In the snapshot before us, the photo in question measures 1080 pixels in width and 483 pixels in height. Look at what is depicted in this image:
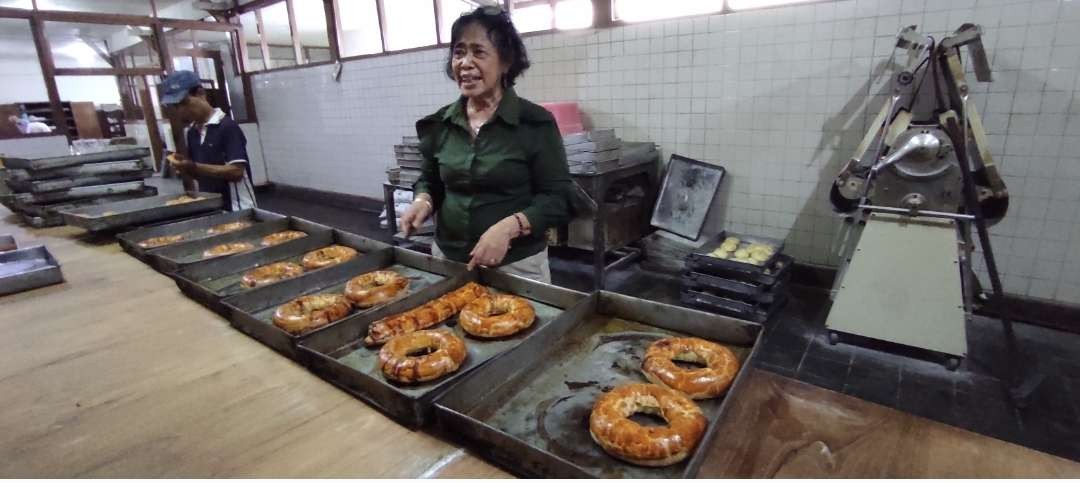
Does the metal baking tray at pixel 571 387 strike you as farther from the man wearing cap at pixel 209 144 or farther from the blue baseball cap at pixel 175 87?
the blue baseball cap at pixel 175 87

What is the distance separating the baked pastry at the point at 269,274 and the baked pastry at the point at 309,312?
0.29 metres

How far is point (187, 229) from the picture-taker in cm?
252

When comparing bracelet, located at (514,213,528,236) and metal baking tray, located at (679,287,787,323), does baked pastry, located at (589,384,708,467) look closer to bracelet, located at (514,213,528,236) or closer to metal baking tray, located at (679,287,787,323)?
bracelet, located at (514,213,528,236)

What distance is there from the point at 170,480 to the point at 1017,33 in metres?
4.09

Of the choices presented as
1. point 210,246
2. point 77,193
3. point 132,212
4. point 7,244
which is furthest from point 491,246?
point 77,193

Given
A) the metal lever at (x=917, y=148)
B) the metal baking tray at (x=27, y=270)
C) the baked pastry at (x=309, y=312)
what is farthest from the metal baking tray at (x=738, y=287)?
the metal baking tray at (x=27, y=270)

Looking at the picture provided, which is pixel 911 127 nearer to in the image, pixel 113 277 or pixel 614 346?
pixel 614 346

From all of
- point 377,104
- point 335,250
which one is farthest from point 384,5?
point 335,250

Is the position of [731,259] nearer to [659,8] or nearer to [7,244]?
[659,8]

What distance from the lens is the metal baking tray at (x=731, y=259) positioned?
3.20 metres

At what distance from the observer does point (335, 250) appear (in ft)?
6.74

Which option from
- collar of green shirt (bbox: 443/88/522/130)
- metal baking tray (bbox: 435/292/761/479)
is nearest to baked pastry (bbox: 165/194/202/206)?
collar of green shirt (bbox: 443/88/522/130)

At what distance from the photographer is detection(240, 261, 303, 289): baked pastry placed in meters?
1.80

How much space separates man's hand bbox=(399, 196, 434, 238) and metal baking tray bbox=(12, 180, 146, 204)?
2456mm
